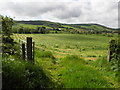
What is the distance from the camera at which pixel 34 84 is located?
392cm

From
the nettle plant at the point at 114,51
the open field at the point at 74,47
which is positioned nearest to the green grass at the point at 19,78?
the nettle plant at the point at 114,51

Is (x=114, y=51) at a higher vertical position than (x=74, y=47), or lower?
higher

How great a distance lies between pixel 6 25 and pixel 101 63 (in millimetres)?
7445

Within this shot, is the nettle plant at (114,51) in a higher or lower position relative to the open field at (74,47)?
higher

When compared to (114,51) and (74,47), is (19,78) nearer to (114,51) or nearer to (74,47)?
(114,51)

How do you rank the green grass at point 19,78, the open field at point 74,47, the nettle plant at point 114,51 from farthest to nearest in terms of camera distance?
the open field at point 74,47
the nettle plant at point 114,51
the green grass at point 19,78

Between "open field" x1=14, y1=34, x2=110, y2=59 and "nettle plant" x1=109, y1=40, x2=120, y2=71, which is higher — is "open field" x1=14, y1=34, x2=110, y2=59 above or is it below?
below

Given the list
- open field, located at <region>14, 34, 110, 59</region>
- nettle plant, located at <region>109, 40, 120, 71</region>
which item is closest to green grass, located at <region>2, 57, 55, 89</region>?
nettle plant, located at <region>109, 40, 120, 71</region>

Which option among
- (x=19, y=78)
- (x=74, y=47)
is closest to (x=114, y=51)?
(x=19, y=78)

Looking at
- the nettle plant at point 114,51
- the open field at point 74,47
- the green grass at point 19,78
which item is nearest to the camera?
the green grass at point 19,78

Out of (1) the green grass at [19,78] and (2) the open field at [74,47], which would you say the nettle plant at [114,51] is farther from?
(1) the green grass at [19,78]

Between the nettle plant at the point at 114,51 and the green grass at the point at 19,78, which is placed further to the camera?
the nettle plant at the point at 114,51

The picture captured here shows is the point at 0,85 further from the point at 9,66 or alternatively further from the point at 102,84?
the point at 102,84

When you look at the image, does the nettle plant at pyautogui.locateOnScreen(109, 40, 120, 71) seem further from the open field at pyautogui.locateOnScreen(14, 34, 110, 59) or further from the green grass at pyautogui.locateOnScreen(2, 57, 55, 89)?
the green grass at pyautogui.locateOnScreen(2, 57, 55, 89)
